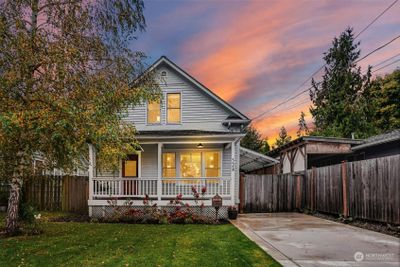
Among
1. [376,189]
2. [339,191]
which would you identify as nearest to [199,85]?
[339,191]

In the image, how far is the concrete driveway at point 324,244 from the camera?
20.2 ft

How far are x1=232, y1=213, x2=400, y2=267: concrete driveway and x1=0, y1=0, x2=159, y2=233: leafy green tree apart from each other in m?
4.68

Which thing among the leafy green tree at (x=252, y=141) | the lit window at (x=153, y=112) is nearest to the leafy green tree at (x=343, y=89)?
the leafy green tree at (x=252, y=141)

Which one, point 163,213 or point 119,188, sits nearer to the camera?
point 163,213

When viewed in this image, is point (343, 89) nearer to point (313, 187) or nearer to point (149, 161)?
point (313, 187)

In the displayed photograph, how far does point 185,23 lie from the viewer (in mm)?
17484

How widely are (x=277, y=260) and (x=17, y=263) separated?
4.75 meters

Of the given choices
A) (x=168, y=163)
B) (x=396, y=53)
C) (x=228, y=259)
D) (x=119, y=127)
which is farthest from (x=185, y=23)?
(x=396, y=53)

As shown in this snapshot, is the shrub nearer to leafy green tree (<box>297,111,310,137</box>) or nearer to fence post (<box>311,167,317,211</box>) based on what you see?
fence post (<box>311,167,317,211</box>)

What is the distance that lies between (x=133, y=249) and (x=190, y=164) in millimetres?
9411

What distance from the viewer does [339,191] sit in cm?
1241

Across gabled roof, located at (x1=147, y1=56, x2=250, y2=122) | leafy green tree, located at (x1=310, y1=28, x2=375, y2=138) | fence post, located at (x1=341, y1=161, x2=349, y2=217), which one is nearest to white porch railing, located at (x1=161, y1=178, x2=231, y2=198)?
gabled roof, located at (x1=147, y1=56, x2=250, y2=122)

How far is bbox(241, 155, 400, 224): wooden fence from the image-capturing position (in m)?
9.35

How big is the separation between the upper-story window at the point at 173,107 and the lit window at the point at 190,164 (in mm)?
1791
